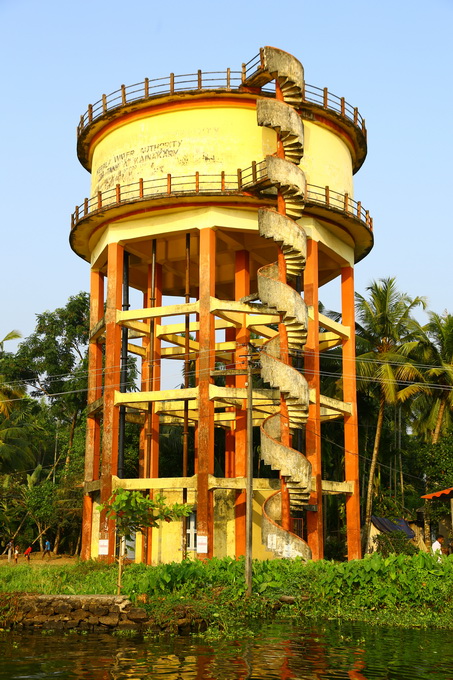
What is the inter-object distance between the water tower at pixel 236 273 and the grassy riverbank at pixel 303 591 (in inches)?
211

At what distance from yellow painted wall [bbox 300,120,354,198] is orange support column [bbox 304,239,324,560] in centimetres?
272

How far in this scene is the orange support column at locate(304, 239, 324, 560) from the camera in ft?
108

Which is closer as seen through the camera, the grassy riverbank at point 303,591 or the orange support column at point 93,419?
the grassy riverbank at point 303,591

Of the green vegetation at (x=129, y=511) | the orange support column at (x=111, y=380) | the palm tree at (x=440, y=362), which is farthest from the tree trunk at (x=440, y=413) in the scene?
the green vegetation at (x=129, y=511)

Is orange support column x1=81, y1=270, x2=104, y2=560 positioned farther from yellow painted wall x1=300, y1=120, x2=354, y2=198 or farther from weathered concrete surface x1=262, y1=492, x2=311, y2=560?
yellow painted wall x1=300, y1=120, x2=354, y2=198

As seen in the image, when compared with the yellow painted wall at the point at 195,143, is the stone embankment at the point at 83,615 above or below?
below

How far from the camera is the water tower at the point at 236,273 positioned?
31.8 meters

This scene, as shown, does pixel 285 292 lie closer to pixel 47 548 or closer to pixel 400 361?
pixel 400 361

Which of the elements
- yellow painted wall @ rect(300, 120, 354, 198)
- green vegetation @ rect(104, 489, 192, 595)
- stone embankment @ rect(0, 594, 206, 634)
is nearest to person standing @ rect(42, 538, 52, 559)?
green vegetation @ rect(104, 489, 192, 595)

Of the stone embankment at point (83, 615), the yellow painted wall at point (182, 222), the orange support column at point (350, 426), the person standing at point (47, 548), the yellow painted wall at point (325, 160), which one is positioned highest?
the yellow painted wall at point (325, 160)

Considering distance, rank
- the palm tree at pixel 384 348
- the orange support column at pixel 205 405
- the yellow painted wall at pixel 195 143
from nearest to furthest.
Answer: the orange support column at pixel 205 405 → the yellow painted wall at pixel 195 143 → the palm tree at pixel 384 348

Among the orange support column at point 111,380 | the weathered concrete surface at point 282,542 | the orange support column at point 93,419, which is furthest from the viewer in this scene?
the orange support column at point 93,419

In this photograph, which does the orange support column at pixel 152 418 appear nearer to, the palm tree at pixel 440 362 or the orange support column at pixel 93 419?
the orange support column at pixel 93 419

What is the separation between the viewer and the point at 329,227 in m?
36.0
